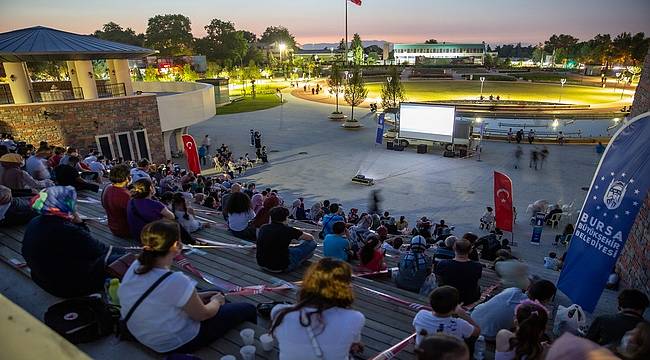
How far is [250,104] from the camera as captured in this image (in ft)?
168

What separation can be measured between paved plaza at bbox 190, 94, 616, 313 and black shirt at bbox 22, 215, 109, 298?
357 inches

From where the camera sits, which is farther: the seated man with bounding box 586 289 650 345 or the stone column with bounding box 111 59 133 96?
the stone column with bounding box 111 59 133 96

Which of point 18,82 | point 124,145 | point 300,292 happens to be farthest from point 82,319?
point 18,82

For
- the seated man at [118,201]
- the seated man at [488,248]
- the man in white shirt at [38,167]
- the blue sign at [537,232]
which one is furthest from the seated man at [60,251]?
the blue sign at [537,232]

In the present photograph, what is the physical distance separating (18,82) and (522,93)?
6153cm

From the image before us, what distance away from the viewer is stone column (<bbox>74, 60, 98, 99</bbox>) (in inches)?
846

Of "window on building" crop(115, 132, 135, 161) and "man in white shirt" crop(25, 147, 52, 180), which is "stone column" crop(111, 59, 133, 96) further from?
"man in white shirt" crop(25, 147, 52, 180)

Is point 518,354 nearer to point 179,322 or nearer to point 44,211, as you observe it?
point 179,322

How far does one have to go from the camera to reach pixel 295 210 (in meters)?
13.0

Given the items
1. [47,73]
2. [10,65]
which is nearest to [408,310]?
[10,65]

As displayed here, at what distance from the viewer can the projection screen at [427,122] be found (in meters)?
26.3

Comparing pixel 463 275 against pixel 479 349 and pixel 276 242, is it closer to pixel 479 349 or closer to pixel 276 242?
pixel 479 349

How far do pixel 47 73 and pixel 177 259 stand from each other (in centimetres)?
7963

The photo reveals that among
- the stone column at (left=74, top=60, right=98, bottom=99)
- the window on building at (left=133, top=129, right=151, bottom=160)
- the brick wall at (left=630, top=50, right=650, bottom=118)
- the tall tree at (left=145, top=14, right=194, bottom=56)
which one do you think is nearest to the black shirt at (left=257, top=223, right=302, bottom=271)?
the brick wall at (left=630, top=50, right=650, bottom=118)
